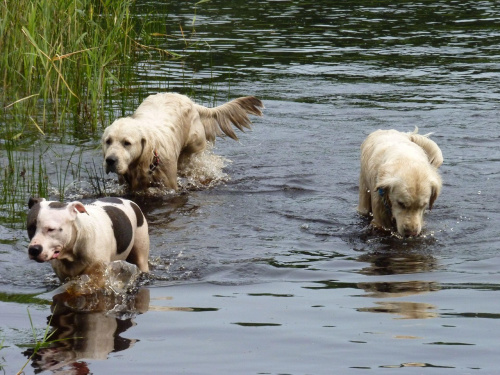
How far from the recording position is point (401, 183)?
8219 millimetres

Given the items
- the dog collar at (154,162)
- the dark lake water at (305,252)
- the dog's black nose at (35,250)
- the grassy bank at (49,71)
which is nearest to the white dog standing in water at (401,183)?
the dark lake water at (305,252)

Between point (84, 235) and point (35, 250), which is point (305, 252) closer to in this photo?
point (84, 235)

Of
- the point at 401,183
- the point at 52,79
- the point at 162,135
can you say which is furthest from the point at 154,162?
the point at 401,183

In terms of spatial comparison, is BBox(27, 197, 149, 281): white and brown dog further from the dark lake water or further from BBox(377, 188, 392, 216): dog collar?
BBox(377, 188, 392, 216): dog collar

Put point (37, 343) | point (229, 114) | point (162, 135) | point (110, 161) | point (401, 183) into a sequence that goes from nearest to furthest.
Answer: point (37, 343) → point (401, 183) → point (110, 161) → point (162, 135) → point (229, 114)

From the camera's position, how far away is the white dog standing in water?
8242mm

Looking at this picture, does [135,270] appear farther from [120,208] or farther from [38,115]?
[38,115]

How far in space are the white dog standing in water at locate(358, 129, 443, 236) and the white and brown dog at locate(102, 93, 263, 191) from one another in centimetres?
255

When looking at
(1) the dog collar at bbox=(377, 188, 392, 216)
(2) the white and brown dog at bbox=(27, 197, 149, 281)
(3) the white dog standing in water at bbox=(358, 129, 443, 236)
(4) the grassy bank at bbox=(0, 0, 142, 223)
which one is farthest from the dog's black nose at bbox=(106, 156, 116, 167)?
(1) the dog collar at bbox=(377, 188, 392, 216)

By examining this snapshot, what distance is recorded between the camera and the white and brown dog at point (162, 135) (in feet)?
32.6

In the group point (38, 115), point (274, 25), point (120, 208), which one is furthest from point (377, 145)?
point (274, 25)

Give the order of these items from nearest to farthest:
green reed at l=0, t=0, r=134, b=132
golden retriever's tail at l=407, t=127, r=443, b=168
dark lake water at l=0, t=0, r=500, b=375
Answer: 1. dark lake water at l=0, t=0, r=500, b=375
2. golden retriever's tail at l=407, t=127, r=443, b=168
3. green reed at l=0, t=0, r=134, b=132

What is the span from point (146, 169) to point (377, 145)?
2763mm

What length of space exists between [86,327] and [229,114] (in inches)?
233
